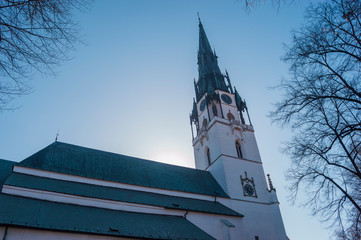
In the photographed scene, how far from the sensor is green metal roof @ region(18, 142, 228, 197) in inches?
593

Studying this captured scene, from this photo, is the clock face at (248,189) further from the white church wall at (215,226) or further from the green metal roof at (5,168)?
the green metal roof at (5,168)

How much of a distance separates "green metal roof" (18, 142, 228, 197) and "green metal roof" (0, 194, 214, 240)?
3232 mm

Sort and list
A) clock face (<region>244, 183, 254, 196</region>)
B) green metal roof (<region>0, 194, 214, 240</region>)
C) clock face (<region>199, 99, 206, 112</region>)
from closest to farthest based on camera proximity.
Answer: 1. green metal roof (<region>0, 194, 214, 240</region>)
2. clock face (<region>244, 183, 254, 196</region>)
3. clock face (<region>199, 99, 206, 112</region>)

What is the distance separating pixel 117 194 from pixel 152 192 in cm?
290

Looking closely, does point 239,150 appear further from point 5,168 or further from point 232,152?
point 5,168

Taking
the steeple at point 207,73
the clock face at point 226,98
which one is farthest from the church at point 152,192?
the steeple at point 207,73

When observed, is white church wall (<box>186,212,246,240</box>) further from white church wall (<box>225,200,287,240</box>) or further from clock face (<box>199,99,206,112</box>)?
clock face (<box>199,99,206,112</box>)

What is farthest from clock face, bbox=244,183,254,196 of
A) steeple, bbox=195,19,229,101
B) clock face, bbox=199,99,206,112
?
steeple, bbox=195,19,229,101

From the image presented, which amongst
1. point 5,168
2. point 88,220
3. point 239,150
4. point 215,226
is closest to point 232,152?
point 239,150

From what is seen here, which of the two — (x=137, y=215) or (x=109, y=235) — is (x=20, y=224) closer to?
(x=109, y=235)

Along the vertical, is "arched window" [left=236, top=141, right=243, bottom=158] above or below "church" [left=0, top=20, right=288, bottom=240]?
above

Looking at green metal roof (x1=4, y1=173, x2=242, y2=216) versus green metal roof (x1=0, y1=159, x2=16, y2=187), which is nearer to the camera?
green metal roof (x1=4, y1=173, x2=242, y2=216)

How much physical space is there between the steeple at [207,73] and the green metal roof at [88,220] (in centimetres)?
1668

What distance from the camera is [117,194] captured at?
14.8 m
